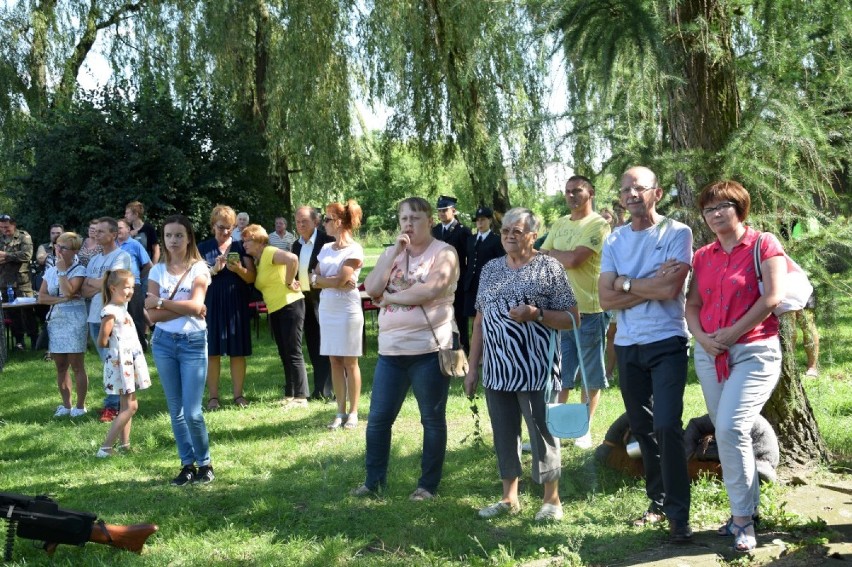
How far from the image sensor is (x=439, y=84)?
49.4 feet

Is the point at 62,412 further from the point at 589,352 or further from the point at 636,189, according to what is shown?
the point at 636,189

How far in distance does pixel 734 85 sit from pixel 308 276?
16.7 feet

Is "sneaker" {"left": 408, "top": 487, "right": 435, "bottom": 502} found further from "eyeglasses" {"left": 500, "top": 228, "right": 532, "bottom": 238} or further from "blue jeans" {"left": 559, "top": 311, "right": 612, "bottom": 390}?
"eyeglasses" {"left": 500, "top": 228, "right": 532, "bottom": 238}

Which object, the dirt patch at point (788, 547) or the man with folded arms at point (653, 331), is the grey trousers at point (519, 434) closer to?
the man with folded arms at point (653, 331)

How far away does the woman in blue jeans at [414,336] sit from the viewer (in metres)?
6.38

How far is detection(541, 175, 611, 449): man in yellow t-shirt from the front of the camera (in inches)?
287

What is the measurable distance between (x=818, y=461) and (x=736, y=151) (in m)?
2.20

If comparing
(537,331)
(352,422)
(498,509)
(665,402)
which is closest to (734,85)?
(537,331)

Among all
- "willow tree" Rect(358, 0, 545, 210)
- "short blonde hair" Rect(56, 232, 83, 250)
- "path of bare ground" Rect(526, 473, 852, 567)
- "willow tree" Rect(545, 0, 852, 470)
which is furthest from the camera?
"willow tree" Rect(358, 0, 545, 210)

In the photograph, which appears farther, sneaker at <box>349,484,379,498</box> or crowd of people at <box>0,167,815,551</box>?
sneaker at <box>349,484,379,498</box>

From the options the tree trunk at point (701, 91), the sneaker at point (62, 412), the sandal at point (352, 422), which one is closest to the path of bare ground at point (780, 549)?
the tree trunk at point (701, 91)

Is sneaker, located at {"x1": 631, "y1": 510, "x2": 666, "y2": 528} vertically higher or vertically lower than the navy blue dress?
lower

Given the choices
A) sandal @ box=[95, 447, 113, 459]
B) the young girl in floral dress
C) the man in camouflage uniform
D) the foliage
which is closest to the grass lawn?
sandal @ box=[95, 447, 113, 459]

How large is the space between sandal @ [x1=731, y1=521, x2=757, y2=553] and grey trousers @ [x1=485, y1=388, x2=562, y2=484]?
1.13 m
